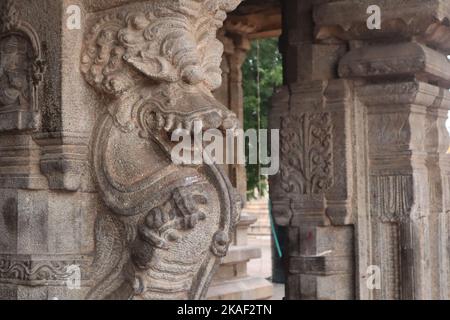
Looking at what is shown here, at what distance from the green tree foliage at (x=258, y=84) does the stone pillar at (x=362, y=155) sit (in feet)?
17.5

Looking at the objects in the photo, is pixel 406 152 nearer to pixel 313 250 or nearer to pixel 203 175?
pixel 313 250

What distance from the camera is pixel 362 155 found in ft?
17.2

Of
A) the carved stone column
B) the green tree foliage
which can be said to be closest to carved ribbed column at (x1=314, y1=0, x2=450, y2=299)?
the carved stone column

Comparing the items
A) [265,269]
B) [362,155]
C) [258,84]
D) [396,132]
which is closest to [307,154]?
[362,155]

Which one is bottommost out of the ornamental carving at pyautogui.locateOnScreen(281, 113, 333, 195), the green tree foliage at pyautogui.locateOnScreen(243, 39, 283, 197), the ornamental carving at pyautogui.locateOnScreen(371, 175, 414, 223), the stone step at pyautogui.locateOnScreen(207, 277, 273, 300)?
the stone step at pyautogui.locateOnScreen(207, 277, 273, 300)

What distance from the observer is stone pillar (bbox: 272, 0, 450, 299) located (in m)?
5.04

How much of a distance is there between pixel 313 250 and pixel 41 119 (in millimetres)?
2800

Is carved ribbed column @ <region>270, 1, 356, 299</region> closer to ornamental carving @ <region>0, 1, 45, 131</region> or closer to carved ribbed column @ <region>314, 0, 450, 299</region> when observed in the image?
carved ribbed column @ <region>314, 0, 450, 299</region>

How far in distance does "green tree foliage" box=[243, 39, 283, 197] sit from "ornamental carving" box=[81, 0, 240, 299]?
7774mm

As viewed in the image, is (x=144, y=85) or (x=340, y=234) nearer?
(x=144, y=85)

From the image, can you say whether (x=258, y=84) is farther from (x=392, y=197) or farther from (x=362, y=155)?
(x=392, y=197)

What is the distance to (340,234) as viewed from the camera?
5309mm

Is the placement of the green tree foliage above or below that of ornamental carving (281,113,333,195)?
above
